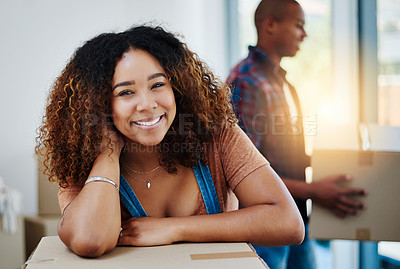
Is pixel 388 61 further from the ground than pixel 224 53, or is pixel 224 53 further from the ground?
pixel 224 53

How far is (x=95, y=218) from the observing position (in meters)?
0.95

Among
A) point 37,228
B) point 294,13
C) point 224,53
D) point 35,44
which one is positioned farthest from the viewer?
point 224,53

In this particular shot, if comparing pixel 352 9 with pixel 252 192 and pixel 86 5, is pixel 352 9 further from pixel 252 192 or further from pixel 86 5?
pixel 86 5

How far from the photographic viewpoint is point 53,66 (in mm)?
3135

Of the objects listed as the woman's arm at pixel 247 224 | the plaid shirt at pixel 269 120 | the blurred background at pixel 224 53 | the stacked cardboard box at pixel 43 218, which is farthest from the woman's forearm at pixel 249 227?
the stacked cardboard box at pixel 43 218

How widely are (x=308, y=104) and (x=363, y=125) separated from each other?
1040mm

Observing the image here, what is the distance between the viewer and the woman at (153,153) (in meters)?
0.98

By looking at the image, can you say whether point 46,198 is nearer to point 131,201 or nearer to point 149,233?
point 131,201

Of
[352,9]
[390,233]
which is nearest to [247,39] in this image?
[352,9]

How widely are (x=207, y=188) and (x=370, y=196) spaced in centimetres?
55

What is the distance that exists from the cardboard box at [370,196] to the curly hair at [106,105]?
16.4 inches

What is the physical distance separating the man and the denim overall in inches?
15.3

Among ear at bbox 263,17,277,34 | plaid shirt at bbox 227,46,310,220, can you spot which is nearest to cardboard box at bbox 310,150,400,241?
plaid shirt at bbox 227,46,310,220

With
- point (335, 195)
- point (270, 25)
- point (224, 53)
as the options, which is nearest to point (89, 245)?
point (335, 195)
